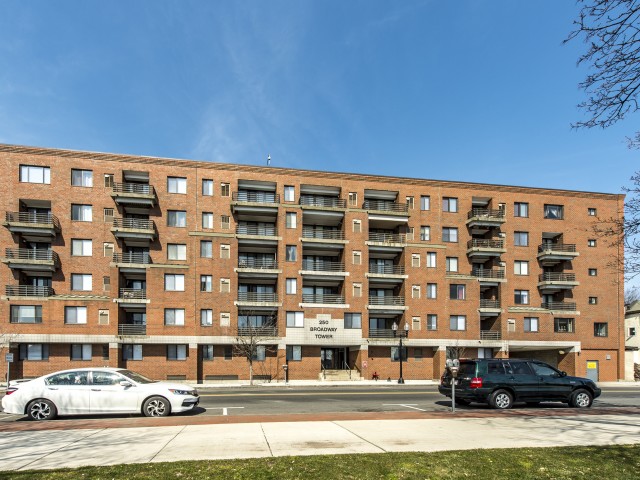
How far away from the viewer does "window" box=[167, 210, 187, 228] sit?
41.9 meters

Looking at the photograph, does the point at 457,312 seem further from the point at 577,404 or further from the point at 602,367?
the point at 577,404

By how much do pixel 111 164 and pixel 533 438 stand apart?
127ft

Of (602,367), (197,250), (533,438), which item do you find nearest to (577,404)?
(533,438)

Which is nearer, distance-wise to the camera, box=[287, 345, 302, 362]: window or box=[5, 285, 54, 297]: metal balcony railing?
box=[5, 285, 54, 297]: metal balcony railing

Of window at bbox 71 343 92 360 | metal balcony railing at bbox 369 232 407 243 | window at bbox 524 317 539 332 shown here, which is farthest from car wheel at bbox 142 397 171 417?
window at bbox 524 317 539 332

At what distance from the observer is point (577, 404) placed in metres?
18.4

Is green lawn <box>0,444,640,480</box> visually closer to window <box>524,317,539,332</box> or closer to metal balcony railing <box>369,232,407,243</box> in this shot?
metal balcony railing <box>369,232,407,243</box>

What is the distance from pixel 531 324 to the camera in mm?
46656

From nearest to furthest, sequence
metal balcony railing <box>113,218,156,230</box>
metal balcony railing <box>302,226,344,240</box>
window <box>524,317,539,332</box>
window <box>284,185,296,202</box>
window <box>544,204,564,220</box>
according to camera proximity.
Answer: metal balcony railing <box>113,218,156,230</box>
window <box>284,185,296,202</box>
metal balcony railing <box>302,226,344,240</box>
window <box>524,317,539,332</box>
window <box>544,204,564,220</box>

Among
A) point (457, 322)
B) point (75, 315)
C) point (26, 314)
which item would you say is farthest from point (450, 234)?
point (26, 314)

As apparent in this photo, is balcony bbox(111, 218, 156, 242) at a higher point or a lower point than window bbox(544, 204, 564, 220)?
lower

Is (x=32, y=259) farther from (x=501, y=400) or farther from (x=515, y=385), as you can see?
(x=515, y=385)

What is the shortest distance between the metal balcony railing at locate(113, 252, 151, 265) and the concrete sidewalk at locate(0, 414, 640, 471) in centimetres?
2984

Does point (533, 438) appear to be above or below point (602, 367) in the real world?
above
